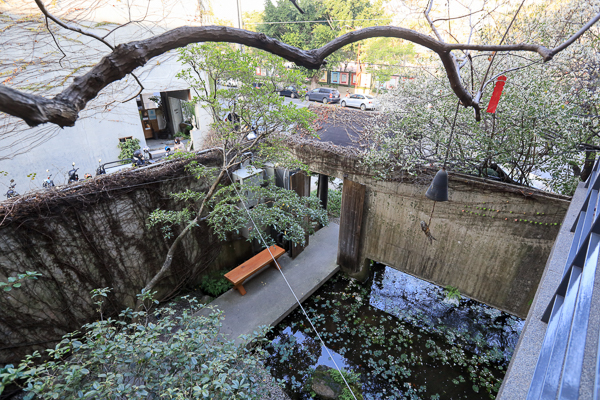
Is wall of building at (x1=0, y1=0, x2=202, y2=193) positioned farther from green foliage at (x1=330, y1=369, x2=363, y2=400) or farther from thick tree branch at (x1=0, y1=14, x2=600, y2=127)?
green foliage at (x1=330, y1=369, x2=363, y2=400)

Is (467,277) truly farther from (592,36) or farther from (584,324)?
(584,324)

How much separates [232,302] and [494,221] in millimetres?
5459

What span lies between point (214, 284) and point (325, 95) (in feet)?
48.7

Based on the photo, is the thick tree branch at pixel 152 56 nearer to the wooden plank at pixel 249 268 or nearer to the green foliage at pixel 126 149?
the wooden plank at pixel 249 268

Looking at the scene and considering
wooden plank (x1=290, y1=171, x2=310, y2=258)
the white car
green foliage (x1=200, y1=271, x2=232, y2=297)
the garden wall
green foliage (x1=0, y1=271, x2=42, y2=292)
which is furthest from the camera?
the white car

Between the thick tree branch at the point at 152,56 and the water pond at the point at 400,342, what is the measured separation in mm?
4722

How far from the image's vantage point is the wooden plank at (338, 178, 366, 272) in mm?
6492

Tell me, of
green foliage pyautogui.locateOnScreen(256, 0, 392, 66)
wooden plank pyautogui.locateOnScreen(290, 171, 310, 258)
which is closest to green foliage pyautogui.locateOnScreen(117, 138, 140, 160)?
wooden plank pyautogui.locateOnScreen(290, 171, 310, 258)

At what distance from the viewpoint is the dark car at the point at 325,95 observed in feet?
59.4

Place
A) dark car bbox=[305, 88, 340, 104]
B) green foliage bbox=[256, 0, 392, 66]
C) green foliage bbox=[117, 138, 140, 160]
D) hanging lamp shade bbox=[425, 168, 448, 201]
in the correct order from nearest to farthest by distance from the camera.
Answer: hanging lamp shade bbox=[425, 168, 448, 201] → green foliage bbox=[117, 138, 140, 160] → dark car bbox=[305, 88, 340, 104] → green foliage bbox=[256, 0, 392, 66]

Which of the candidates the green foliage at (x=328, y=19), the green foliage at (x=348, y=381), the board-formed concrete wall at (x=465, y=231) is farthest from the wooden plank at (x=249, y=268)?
the green foliage at (x=328, y=19)

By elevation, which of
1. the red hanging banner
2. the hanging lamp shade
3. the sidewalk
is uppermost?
the red hanging banner

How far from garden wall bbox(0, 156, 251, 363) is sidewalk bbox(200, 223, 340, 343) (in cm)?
168

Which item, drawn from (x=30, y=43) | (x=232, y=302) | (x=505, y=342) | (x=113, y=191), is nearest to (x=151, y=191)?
(x=113, y=191)
